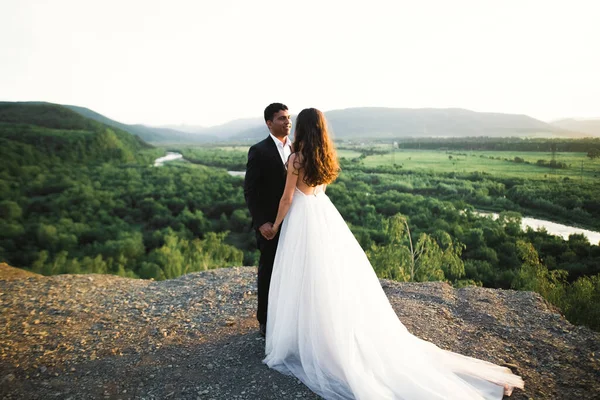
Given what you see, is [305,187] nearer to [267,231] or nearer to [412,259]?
[267,231]

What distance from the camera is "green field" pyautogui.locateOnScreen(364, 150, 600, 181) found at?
2017 centimetres

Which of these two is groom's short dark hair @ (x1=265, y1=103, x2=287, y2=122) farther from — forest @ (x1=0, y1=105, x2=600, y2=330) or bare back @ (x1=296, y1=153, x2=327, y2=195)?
forest @ (x1=0, y1=105, x2=600, y2=330)

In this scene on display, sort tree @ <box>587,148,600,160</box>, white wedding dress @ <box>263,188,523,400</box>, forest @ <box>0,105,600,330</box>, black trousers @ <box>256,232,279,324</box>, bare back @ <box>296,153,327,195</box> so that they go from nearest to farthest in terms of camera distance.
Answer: white wedding dress @ <box>263,188,523,400</box> < bare back @ <box>296,153,327,195</box> < black trousers @ <box>256,232,279,324</box> < forest @ <box>0,105,600,330</box> < tree @ <box>587,148,600,160</box>

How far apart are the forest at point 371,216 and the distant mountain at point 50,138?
395mm

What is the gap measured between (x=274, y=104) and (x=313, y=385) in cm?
241

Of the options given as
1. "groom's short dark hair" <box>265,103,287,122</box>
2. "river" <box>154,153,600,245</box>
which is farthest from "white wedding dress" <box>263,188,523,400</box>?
"river" <box>154,153,600,245</box>

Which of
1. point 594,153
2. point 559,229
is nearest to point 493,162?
point 559,229

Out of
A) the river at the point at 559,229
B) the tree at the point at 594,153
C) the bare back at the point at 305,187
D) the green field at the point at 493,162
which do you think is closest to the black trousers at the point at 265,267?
the bare back at the point at 305,187

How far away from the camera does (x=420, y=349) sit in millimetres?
2898

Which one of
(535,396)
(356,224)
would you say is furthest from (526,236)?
(535,396)

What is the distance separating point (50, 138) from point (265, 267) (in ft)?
247

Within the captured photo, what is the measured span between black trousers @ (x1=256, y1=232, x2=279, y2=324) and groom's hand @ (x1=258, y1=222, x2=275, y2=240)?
0.69 ft

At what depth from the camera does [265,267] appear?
11.3ft

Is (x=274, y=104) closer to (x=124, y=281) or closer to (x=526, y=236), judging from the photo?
(x=124, y=281)
